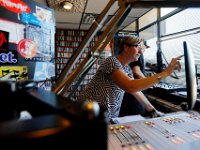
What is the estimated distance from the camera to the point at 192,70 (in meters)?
1.03

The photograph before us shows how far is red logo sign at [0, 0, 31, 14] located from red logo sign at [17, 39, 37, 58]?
22 cm

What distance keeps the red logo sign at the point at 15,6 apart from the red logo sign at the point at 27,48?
22 centimetres

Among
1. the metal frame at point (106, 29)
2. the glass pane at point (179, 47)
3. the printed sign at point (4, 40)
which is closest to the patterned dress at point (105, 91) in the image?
the printed sign at point (4, 40)

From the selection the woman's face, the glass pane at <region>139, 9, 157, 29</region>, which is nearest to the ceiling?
the glass pane at <region>139, 9, 157, 29</region>

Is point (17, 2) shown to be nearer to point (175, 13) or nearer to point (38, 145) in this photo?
point (38, 145)

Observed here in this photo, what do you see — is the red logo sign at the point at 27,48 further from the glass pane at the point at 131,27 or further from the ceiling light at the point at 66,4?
the glass pane at the point at 131,27

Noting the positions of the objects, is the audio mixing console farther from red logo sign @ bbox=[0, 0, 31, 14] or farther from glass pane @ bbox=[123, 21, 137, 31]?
glass pane @ bbox=[123, 21, 137, 31]

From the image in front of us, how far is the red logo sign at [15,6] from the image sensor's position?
1.40m

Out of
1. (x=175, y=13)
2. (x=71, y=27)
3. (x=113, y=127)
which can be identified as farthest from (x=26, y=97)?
(x=71, y=27)

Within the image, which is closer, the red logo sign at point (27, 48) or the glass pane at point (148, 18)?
the red logo sign at point (27, 48)

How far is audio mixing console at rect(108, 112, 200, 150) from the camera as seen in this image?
0.90m

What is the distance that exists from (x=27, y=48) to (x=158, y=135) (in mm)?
1118

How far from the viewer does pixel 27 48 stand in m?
1.56

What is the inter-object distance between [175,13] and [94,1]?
1.35 m
